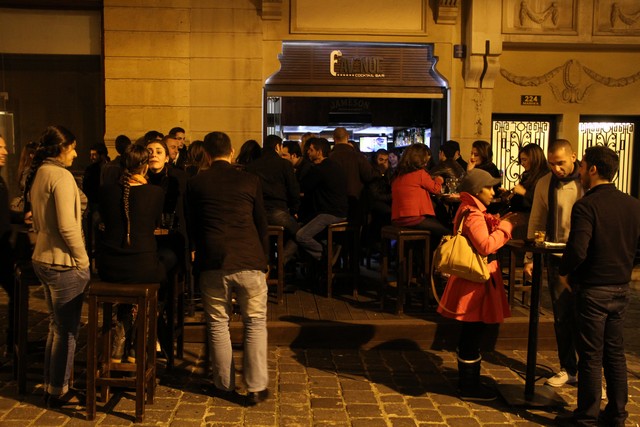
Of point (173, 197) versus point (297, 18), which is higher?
point (297, 18)

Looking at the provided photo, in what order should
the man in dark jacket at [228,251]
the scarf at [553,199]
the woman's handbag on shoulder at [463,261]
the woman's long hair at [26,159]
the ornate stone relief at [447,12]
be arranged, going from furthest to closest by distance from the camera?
1. the ornate stone relief at [447,12]
2. the woman's long hair at [26,159]
3. the scarf at [553,199]
4. the woman's handbag on shoulder at [463,261]
5. the man in dark jacket at [228,251]

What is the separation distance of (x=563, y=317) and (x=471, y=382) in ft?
2.92

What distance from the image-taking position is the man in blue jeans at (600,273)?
4.46 m

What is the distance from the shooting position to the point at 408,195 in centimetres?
728

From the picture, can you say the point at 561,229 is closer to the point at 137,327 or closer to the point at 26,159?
the point at 137,327

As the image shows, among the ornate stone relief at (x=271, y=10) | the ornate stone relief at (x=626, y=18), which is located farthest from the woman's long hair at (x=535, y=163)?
the ornate stone relief at (x=626, y=18)

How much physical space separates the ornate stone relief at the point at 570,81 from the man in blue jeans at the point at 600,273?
749 centimetres

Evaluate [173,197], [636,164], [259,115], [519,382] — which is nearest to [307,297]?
[173,197]

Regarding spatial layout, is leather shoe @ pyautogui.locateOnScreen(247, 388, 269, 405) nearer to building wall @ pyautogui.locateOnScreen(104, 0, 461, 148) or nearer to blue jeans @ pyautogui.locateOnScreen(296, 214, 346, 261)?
blue jeans @ pyautogui.locateOnScreen(296, 214, 346, 261)

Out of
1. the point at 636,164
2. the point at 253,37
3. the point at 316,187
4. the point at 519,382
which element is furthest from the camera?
the point at 636,164

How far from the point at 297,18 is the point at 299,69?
0.79 meters

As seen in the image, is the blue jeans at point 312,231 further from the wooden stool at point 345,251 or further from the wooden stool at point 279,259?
the wooden stool at point 279,259

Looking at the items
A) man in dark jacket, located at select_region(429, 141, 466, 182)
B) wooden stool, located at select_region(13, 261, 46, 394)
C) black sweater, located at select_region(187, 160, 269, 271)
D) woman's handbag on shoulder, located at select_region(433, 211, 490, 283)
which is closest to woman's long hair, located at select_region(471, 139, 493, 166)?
man in dark jacket, located at select_region(429, 141, 466, 182)

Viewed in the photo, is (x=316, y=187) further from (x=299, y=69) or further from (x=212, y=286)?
(x=299, y=69)
